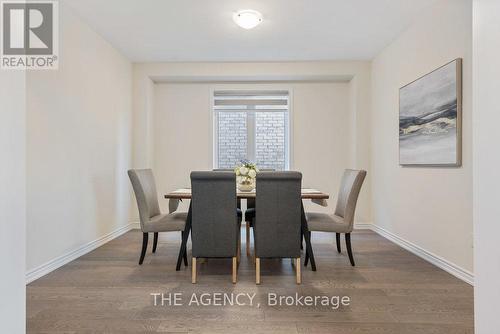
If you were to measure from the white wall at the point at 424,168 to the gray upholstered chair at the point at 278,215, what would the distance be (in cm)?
143

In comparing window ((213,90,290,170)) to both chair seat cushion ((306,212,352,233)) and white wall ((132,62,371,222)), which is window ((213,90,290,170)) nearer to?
white wall ((132,62,371,222))

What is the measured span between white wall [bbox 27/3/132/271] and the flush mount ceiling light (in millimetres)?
1704

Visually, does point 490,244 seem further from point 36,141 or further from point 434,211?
point 36,141

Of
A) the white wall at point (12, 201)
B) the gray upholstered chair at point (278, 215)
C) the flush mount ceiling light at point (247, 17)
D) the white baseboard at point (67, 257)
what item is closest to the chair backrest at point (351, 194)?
the gray upholstered chair at point (278, 215)

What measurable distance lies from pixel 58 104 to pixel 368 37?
357 centimetres

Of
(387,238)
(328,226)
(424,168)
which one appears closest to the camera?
(328,226)


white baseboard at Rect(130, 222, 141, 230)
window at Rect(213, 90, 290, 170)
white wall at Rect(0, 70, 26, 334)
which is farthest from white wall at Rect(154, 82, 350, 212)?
white wall at Rect(0, 70, 26, 334)

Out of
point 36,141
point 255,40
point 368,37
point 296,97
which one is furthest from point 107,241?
point 368,37

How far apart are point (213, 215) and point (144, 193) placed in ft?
2.82

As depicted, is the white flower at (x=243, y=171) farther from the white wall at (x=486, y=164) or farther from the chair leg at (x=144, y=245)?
the white wall at (x=486, y=164)

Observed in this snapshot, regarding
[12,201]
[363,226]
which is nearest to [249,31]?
[12,201]

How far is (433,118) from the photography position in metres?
2.71

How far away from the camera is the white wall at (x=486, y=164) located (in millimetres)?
1123

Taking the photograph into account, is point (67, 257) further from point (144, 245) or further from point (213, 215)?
point (213, 215)
